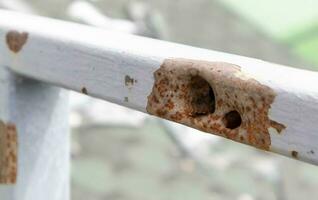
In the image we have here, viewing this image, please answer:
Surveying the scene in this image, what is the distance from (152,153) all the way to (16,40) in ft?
6.00

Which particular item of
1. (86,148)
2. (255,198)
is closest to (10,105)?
(86,148)

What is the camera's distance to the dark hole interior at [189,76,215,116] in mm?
345

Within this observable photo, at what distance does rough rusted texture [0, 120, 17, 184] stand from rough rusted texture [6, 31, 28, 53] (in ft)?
0.21

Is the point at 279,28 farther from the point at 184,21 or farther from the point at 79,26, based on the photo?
the point at 79,26

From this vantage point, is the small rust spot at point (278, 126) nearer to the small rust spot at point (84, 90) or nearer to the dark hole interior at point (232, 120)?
the dark hole interior at point (232, 120)

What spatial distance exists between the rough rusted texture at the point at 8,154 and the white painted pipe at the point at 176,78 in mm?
53

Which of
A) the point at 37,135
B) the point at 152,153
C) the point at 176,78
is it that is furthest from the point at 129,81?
the point at 152,153

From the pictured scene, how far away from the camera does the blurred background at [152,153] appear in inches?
84.2

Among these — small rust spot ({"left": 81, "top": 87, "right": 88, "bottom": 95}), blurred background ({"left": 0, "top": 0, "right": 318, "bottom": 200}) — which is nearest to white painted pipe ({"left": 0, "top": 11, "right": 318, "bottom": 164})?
small rust spot ({"left": 81, "top": 87, "right": 88, "bottom": 95})

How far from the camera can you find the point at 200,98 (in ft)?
1.14

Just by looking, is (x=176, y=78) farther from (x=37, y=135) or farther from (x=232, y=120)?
(x=37, y=135)

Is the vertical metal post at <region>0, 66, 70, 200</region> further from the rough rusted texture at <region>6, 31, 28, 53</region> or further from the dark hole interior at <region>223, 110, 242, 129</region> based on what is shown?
the dark hole interior at <region>223, 110, 242, 129</region>

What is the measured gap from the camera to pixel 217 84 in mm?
328

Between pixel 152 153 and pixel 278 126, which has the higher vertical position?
pixel 278 126
